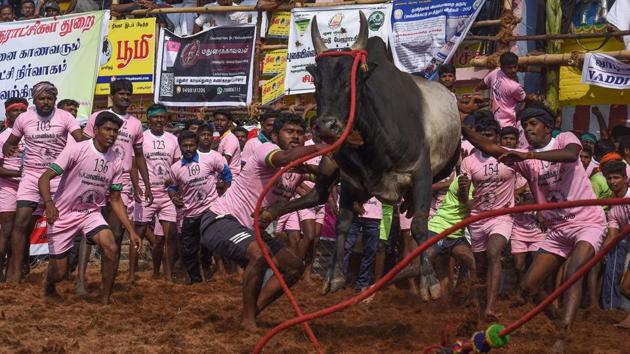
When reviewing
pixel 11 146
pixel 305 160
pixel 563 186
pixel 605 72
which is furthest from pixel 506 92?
pixel 305 160

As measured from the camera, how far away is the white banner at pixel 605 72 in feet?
42.7

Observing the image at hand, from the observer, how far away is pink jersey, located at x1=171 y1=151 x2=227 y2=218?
43.7 ft

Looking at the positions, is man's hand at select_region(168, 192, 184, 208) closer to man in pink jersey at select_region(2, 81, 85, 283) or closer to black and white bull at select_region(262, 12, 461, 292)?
man in pink jersey at select_region(2, 81, 85, 283)

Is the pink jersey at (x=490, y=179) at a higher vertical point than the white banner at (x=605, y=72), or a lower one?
lower

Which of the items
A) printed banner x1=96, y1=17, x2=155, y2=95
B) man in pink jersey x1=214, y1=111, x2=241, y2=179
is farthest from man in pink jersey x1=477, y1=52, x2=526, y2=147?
printed banner x1=96, y1=17, x2=155, y2=95

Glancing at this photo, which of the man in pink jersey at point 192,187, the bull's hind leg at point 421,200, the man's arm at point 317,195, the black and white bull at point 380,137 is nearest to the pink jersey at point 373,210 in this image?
the man in pink jersey at point 192,187

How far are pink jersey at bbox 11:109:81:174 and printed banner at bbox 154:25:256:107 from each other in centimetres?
411

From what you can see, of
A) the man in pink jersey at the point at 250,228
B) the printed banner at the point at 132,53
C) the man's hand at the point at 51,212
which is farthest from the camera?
the printed banner at the point at 132,53

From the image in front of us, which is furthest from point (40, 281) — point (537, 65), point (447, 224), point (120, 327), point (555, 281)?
point (537, 65)

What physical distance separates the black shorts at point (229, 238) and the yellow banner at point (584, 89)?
22.3 ft

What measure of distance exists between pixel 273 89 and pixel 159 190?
9.32 ft

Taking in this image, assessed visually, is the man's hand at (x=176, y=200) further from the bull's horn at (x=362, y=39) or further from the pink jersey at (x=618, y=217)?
the bull's horn at (x=362, y=39)

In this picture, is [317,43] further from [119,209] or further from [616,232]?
[616,232]

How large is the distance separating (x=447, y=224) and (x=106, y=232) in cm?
346
